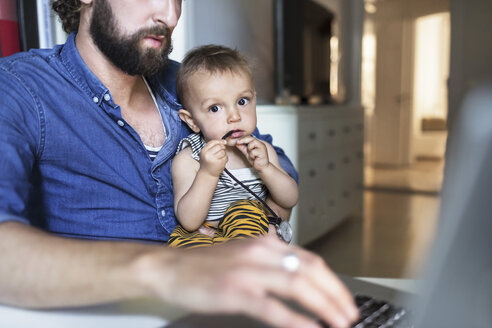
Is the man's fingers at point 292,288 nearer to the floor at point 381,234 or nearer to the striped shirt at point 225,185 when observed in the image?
the striped shirt at point 225,185

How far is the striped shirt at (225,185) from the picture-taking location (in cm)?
92

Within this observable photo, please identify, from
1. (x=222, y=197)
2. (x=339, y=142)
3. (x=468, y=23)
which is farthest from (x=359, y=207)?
(x=222, y=197)

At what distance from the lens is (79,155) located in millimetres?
778

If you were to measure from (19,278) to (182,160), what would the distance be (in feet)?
1.57

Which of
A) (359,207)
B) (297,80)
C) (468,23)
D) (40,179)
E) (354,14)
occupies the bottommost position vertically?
(359,207)

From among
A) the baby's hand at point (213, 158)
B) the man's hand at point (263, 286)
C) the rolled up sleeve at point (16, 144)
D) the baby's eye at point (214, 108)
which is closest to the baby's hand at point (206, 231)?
the baby's hand at point (213, 158)

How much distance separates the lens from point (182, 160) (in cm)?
89

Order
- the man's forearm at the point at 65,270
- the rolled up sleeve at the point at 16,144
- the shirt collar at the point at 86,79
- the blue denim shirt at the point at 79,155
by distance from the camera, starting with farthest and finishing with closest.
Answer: the shirt collar at the point at 86,79 < the blue denim shirt at the point at 79,155 < the rolled up sleeve at the point at 16,144 < the man's forearm at the point at 65,270

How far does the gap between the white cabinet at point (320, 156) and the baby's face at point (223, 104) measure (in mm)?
857

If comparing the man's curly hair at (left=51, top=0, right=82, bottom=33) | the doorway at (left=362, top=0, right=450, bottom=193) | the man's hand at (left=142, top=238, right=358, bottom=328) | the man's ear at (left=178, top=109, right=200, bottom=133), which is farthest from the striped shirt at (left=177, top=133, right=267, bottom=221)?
the doorway at (left=362, top=0, right=450, bottom=193)

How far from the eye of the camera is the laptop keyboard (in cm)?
47

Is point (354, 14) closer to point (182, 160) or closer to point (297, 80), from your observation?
point (297, 80)

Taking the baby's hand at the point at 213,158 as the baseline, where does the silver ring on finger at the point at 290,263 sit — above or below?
below

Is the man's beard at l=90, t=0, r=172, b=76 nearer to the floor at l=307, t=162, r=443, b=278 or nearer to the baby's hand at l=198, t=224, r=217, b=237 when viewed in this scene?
the baby's hand at l=198, t=224, r=217, b=237
